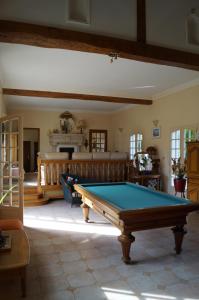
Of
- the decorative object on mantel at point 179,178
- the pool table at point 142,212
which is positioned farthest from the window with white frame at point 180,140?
the pool table at point 142,212

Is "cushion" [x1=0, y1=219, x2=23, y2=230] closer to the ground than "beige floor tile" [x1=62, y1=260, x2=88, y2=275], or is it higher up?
higher up

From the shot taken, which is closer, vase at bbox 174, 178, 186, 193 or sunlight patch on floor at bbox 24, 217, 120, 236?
sunlight patch on floor at bbox 24, 217, 120, 236

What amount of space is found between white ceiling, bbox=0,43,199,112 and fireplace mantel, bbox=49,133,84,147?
357 centimetres

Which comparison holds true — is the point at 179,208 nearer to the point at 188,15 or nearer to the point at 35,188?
the point at 188,15

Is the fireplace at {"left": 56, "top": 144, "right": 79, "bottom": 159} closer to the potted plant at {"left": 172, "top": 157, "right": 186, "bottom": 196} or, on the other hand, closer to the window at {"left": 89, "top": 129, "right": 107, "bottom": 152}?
the window at {"left": 89, "top": 129, "right": 107, "bottom": 152}

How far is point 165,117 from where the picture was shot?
7191 millimetres

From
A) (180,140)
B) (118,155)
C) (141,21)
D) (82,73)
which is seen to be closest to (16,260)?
(141,21)

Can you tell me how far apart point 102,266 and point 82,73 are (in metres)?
4.18

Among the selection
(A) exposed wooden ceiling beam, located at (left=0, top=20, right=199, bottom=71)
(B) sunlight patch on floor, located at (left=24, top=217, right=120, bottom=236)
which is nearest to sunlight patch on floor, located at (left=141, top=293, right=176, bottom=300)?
(B) sunlight patch on floor, located at (left=24, top=217, right=120, bottom=236)

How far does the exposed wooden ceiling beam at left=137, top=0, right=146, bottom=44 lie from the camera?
11.6 ft

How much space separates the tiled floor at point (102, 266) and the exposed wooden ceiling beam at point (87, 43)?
9.56ft

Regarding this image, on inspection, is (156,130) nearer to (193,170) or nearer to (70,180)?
(193,170)

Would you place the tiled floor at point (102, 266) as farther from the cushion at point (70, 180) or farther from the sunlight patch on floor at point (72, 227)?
the cushion at point (70, 180)

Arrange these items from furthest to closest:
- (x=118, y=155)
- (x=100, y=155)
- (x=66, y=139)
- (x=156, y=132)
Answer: (x=66, y=139)
(x=156, y=132)
(x=118, y=155)
(x=100, y=155)
